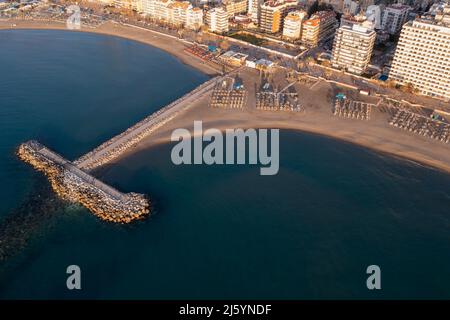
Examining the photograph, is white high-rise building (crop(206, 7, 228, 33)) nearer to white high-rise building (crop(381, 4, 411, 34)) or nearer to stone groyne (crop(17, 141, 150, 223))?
white high-rise building (crop(381, 4, 411, 34))

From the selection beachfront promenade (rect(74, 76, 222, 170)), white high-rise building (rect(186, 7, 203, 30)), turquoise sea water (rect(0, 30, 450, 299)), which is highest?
white high-rise building (rect(186, 7, 203, 30))

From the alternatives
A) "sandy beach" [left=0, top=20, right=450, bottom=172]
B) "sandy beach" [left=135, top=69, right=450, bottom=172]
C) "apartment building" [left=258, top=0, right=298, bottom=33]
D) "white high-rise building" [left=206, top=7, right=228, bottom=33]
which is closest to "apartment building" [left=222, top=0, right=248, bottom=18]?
"white high-rise building" [left=206, top=7, right=228, bottom=33]

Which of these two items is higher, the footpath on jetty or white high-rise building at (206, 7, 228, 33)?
white high-rise building at (206, 7, 228, 33)

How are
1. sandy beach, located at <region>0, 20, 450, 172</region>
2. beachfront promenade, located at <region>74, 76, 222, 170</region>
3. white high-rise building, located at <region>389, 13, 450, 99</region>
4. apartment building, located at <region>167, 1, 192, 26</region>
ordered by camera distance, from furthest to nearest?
apartment building, located at <region>167, 1, 192, 26</region> < white high-rise building, located at <region>389, 13, 450, 99</region> < sandy beach, located at <region>0, 20, 450, 172</region> < beachfront promenade, located at <region>74, 76, 222, 170</region>

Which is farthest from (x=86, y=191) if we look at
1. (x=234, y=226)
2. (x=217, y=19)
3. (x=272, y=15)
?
(x=272, y=15)

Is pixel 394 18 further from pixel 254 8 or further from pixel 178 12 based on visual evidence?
pixel 178 12

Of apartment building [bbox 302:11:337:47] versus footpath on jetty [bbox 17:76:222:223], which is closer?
footpath on jetty [bbox 17:76:222:223]

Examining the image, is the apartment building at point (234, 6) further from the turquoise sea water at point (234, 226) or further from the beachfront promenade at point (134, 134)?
the turquoise sea water at point (234, 226)

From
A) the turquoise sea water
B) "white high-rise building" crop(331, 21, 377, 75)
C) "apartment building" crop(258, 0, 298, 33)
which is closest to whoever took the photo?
the turquoise sea water
